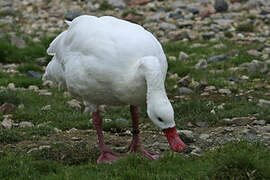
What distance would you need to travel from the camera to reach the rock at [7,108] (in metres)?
9.99

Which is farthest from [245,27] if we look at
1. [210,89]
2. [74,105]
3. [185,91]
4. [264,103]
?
[74,105]

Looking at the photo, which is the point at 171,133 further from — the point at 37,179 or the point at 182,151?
the point at 37,179

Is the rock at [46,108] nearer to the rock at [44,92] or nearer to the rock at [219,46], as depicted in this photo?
the rock at [44,92]

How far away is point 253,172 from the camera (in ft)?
19.2

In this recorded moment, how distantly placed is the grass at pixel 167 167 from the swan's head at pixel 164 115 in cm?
21

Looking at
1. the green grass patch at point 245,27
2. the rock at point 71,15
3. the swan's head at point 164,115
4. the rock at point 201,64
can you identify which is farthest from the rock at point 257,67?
the rock at point 71,15

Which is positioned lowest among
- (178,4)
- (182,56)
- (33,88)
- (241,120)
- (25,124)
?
(178,4)

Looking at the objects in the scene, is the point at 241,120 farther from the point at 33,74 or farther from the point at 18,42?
the point at 18,42

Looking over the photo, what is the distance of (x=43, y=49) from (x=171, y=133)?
7897 mm

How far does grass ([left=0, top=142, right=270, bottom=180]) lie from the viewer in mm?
5961

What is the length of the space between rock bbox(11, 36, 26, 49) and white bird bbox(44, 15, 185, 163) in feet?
22.2

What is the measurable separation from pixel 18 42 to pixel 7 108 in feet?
16.4

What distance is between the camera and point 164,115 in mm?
6730

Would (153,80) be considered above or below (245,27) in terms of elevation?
above
